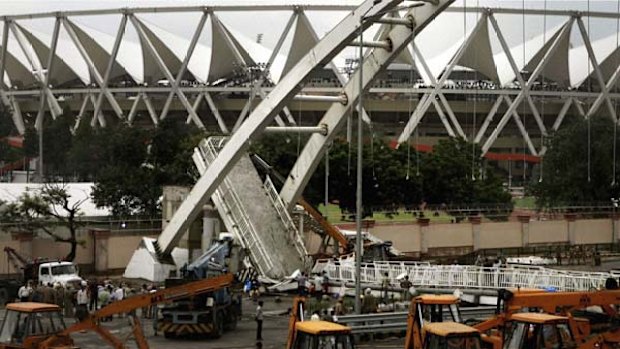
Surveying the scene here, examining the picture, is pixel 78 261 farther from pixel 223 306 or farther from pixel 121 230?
pixel 223 306

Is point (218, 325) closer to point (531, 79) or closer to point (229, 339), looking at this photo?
point (229, 339)

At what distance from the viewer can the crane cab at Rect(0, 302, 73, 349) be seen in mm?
18172

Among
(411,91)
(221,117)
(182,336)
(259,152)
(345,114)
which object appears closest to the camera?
(182,336)

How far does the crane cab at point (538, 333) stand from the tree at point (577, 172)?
42.7m

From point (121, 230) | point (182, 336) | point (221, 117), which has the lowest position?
point (182, 336)

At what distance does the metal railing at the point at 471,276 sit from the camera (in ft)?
90.0

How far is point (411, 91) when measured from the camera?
325 feet

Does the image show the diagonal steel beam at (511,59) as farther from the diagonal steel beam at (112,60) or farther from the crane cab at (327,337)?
the crane cab at (327,337)

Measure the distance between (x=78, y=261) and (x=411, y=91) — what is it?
63.2 meters

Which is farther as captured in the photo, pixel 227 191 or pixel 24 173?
pixel 24 173

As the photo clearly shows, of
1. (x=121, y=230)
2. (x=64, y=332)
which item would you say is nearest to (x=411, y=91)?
(x=121, y=230)

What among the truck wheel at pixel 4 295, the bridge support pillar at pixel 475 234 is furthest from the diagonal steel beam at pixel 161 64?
the truck wheel at pixel 4 295

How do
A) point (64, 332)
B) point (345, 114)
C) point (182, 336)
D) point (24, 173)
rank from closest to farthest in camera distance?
point (64, 332) < point (182, 336) < point (345, 114) < point (24, 173)

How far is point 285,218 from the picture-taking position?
119 ft
